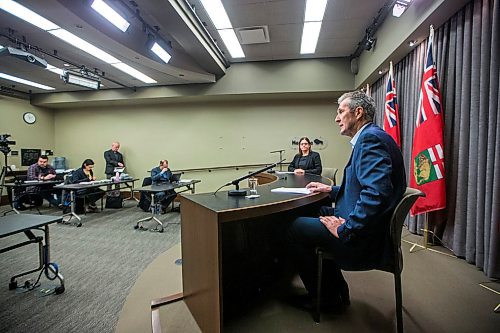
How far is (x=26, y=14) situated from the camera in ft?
10.7

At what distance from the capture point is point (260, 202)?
1.38 metres

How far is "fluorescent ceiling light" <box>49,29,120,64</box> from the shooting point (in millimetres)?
3737

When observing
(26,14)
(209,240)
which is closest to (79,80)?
(26,14)

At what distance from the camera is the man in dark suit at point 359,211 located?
4.10 feet

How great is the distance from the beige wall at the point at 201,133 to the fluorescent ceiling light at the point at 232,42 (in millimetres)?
1424

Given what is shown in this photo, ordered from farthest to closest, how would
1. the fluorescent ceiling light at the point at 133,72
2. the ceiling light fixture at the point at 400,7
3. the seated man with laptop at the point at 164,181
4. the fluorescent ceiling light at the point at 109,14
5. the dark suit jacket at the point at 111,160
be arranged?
the dark suit jacket at the point at 111,160 → the fluorescent ceiling light at the point at 133,72 → the seated man with laptop at the point at 164,181 → the ceiling light fixture at the point at 400,7 → the fluorescent ceiling light at the point at 109,14

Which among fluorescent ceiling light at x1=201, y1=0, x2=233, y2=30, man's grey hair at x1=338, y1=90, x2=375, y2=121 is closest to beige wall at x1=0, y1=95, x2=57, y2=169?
fluorescent ceiling light at x1=201, y1=0, x2=233, y2=30

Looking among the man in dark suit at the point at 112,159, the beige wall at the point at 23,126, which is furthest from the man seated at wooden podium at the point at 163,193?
the beige wall at the point at 23,126

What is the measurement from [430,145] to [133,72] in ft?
17.3

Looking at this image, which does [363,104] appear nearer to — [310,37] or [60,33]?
[310,37]

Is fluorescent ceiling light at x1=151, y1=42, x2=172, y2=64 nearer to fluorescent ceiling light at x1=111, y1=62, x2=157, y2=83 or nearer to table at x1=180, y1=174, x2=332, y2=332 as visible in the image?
fluorescent ceiling light at x1=111, y1=62, x2=157, y2=83

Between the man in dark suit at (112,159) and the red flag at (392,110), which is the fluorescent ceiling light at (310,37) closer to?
the red flag at (392,110)

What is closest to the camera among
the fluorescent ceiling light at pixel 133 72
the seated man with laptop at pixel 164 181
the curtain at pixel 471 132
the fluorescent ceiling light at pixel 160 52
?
the curtain at pixel 471 132

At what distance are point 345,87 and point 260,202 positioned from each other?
4879mm
